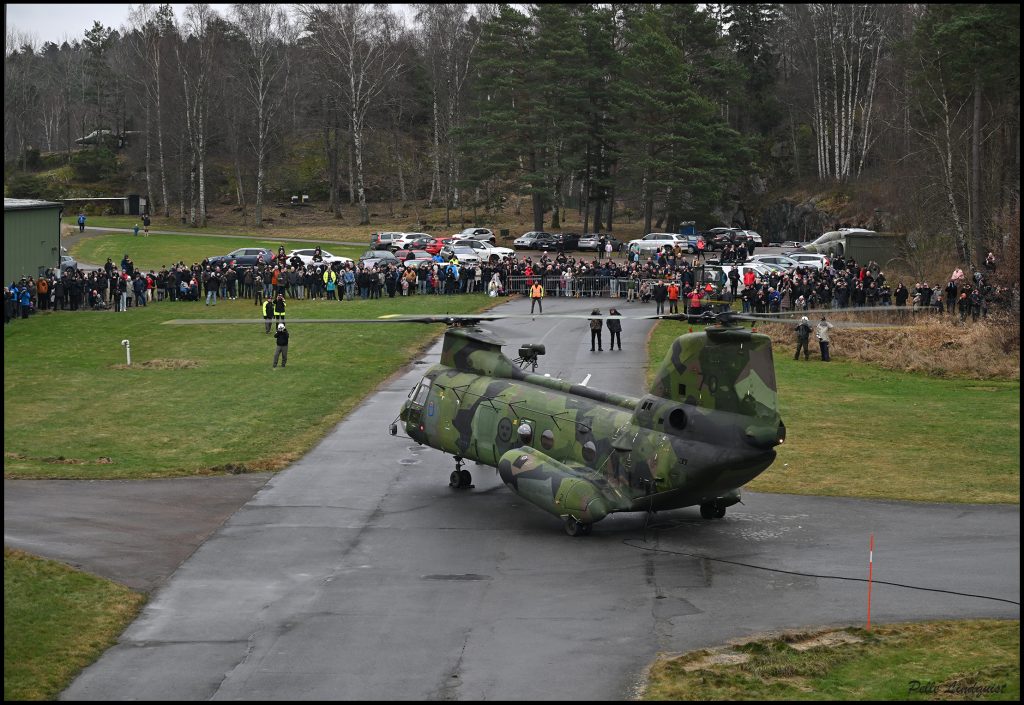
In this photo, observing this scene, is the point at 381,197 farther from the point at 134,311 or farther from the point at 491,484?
the point at 491,484

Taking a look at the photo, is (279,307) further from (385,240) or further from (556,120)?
(556,120)

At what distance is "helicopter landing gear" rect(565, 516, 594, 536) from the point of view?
19812mm

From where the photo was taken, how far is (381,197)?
9562 centimetres

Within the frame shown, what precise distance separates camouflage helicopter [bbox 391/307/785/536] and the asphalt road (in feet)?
3.30

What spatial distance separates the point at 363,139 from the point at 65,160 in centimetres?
3202

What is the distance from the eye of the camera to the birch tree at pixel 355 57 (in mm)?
81875

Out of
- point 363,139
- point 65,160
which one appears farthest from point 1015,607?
point 65,160

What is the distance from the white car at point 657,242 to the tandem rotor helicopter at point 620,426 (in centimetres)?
4488

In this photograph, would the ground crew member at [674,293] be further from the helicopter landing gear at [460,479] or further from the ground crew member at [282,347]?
the helicopter landing gear at [460,479]

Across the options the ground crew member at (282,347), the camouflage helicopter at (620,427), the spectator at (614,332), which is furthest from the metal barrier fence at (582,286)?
the camouflage helicopter at (620,427)

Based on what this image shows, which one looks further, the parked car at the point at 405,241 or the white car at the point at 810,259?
the parked car at the point at 405,241

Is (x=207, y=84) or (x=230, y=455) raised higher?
(x=207, y=84)

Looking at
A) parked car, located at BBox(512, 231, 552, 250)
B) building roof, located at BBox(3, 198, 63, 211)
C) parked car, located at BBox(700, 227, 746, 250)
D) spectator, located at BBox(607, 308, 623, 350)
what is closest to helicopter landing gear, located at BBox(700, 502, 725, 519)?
spectator, located at BBox(607, 308, 623, 350)

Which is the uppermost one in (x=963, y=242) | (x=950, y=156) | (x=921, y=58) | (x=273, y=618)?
(x=921, y=58)
